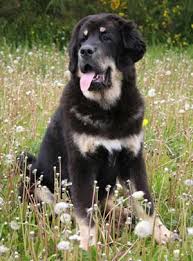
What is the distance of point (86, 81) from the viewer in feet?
12.6

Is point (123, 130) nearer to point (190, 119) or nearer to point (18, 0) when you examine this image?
point (190, 119)

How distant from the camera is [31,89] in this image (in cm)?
672

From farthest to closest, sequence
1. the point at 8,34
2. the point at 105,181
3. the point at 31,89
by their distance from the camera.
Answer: the point at 8,34
the point at 31,89
the point at 105,181

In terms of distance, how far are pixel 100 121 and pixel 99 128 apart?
66 mm

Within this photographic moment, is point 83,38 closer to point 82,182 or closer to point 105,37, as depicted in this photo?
point 105,37

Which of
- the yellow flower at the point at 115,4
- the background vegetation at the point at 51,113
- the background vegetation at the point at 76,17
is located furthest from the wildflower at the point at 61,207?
the yellow flower at the point at 115,4

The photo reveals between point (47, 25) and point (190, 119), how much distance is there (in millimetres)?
8231

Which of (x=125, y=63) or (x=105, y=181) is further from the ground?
(x=125, y=63)

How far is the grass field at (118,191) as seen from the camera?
304 centimetres

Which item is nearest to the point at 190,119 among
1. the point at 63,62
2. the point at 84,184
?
the point at 84,184

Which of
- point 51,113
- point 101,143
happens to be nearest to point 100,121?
point 101,143

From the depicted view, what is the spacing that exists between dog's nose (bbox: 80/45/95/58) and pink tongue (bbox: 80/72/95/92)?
0.14 meters

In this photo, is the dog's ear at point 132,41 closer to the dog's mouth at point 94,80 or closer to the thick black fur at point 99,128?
the thick black fur at point 99,128

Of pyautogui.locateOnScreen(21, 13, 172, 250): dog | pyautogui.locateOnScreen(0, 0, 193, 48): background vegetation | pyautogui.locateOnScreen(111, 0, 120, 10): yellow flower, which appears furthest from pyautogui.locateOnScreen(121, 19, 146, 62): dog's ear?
pyautogui.locateOnScreen(111, 0, 120, 10): yellow flower
